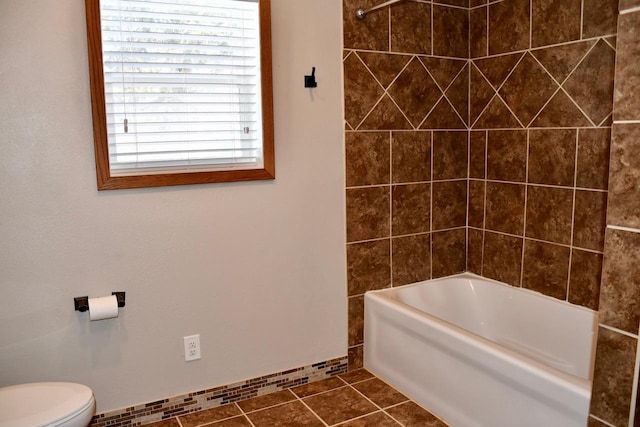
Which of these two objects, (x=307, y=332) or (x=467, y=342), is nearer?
(x=467, y=342)

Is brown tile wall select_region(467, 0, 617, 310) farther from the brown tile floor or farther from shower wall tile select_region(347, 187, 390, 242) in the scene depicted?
the brown tile floor

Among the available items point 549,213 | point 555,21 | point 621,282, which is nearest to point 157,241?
point 621,282

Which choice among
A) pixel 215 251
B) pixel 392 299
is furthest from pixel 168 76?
pixel 392 299

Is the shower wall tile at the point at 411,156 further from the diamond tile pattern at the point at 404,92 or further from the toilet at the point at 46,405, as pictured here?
the toilet at the point at 46,405

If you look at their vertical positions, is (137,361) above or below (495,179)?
below

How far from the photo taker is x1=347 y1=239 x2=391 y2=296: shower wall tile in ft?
9.38

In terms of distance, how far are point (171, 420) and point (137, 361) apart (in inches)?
12.9

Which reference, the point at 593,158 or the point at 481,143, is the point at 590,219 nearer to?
the point at 593,158

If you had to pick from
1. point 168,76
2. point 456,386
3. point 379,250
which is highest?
point 168,76

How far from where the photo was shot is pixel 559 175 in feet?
8.67

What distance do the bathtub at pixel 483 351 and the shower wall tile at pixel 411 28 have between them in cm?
129

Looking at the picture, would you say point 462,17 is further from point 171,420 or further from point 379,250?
point 171,420

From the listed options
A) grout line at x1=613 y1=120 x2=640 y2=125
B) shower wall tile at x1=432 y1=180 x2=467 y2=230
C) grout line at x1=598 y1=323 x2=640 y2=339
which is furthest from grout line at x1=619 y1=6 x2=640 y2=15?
shower wall tile at x1=432 y1=180 x2=467 y2=230

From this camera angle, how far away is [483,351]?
2.16 meters
